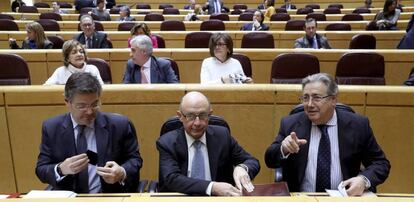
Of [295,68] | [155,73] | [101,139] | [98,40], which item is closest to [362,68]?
[295,68]

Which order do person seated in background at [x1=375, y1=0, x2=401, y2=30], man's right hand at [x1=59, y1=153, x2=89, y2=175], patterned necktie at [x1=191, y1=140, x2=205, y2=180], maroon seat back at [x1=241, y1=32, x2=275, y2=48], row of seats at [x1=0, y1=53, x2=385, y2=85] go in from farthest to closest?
person seated in background at [x1=375, y1=0, x2=401, y2=30]
maroon seat back at [x1=241, y1=32, x2=275, y2=48]
row of seats at [x1=0, y1=53, x2=385, y2=85]
patterned necktie at [x1=191, y1=140, x2=205, y2=180]
man's right hand at [x1=59, y1=153, x2=89, y2=175]

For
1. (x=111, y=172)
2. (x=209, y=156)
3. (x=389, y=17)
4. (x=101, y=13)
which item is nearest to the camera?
(x=111, y=172)

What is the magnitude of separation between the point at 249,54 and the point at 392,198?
3653 mm

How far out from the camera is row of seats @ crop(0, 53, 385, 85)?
4.38 metres

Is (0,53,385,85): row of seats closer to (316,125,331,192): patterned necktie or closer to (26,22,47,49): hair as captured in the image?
Result: (26,22,47,49): hair

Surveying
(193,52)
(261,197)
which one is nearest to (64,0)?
(193,52)

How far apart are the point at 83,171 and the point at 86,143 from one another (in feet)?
0.52

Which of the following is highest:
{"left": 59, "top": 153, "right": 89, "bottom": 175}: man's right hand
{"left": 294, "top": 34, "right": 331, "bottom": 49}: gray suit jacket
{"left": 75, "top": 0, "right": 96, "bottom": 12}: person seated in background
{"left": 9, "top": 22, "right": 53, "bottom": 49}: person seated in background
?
{"left": 75, "top": 0, "right": 96, "bottom": 12}: person seated in background

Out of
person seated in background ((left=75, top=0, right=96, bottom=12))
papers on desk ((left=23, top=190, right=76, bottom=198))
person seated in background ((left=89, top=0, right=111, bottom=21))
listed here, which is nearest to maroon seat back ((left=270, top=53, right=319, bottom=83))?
papers on desk ((left=23, top=190, right=76, bottom=198))

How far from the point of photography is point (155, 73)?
4102 millimetres

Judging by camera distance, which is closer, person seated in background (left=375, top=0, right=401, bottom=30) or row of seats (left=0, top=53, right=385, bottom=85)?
row of seats (left=0, top=53, right=385, bottom=85)

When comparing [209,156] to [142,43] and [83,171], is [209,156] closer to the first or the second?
[83,171]

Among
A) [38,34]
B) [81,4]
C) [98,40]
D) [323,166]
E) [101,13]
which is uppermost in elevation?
[81,4]

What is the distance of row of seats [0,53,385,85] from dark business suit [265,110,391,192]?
2081mm
